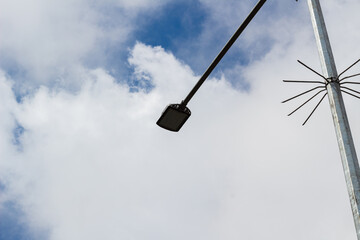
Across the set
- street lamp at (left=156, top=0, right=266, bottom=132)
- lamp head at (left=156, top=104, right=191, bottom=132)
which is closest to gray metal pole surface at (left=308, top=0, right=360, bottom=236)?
street lamp at (left=156, top=0, right=266, bottom=132)

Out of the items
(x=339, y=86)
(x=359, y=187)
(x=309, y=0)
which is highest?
(x=309, y=0)

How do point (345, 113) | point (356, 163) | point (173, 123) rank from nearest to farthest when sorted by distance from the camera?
point (356, 163) → point (345, 113) → point (173, 123)

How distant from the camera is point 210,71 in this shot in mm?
7598

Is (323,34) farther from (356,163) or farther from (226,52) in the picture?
(356,163)

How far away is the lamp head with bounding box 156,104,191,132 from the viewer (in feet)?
26.3

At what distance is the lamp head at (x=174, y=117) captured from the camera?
8.02 metres

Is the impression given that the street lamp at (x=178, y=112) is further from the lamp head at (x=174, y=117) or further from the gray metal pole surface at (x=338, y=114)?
the gray metal pole surface at (x=338, y=114)

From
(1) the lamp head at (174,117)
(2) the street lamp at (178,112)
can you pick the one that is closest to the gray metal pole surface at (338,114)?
(2) the street lamp at (178,112)

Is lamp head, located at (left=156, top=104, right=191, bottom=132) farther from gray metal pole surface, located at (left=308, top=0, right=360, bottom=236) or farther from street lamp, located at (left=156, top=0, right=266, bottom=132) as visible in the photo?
gray metal pole surface, located at (left=308, top=0, right=360, bottom=236)

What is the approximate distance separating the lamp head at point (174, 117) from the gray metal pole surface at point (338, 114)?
261 cm

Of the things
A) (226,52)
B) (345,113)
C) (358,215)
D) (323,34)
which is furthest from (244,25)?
(358,215)

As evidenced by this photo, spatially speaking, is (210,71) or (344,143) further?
(210,71)

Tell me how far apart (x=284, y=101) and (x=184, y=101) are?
1834 mm

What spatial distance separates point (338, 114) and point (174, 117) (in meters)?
3.02
